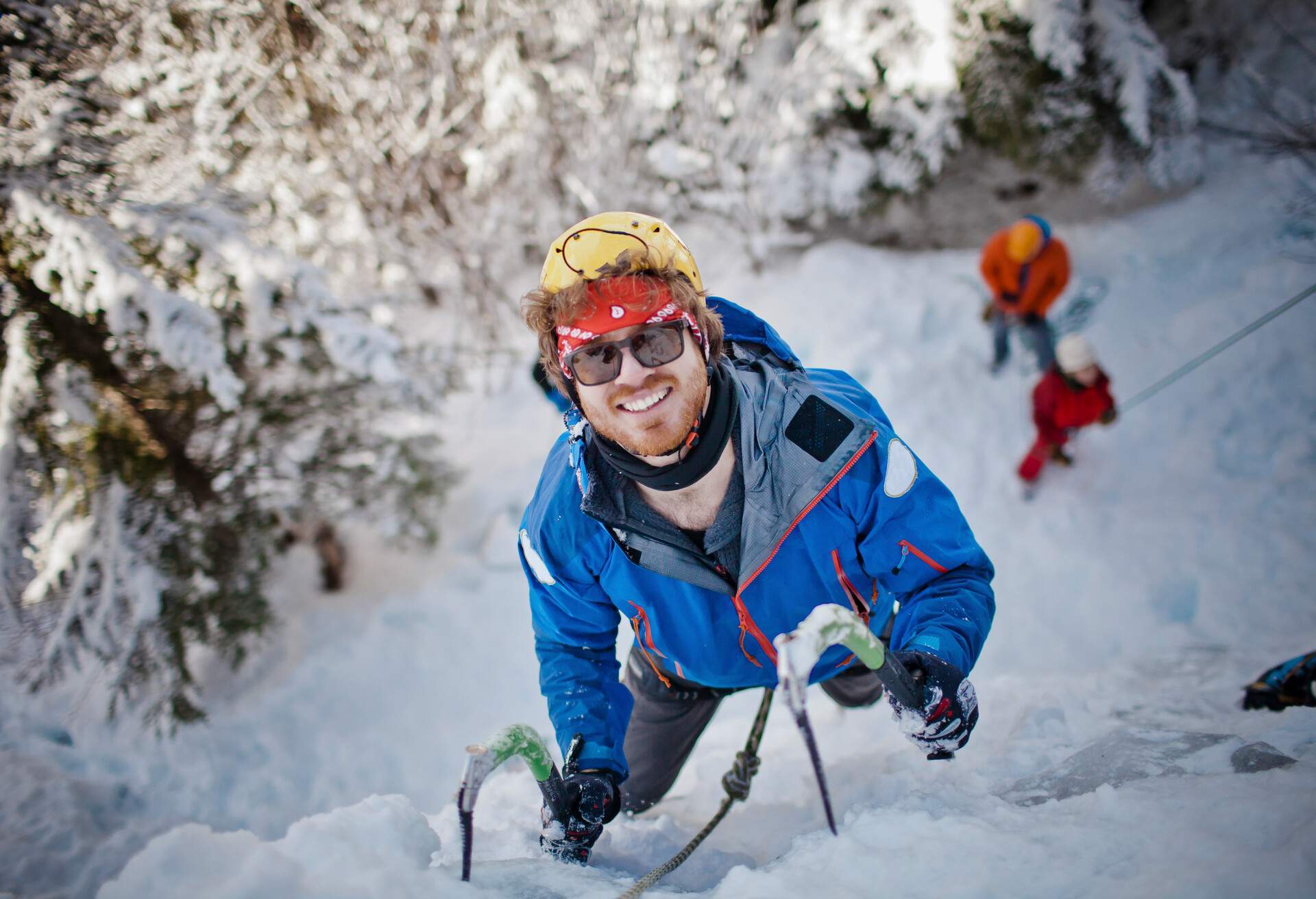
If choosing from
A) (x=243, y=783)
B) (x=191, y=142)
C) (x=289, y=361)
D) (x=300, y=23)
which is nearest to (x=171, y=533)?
(x=289, y=361)

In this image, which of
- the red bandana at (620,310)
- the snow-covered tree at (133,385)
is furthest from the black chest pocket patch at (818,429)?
the snow-covered tree at (133,385)

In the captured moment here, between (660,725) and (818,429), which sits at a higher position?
(818,429)

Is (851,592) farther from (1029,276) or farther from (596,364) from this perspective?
(1029,276)

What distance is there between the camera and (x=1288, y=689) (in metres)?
2.54

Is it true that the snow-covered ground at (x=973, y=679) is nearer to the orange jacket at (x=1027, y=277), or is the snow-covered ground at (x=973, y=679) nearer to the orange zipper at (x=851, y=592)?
the orange zipper at (x=851, y=592)

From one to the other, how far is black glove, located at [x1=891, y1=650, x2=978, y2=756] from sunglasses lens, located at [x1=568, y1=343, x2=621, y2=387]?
Result: 124 cm

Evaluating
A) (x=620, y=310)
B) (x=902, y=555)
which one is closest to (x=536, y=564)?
(x=620, y=310)

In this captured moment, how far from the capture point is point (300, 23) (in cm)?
590

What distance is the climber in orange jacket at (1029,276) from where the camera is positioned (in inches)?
210

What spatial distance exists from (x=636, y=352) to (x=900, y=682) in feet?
4.17

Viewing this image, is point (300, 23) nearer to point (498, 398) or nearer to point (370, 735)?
point (498, 398)

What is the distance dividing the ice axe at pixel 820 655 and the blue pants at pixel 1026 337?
488 centimetres

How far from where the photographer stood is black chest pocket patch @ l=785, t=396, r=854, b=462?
1.98m

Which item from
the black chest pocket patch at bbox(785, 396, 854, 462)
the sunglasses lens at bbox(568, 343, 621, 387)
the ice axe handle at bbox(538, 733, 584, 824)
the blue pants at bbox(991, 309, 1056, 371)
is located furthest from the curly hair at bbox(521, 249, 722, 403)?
the blue pants at bbox(991, 309, 1056, 371)
